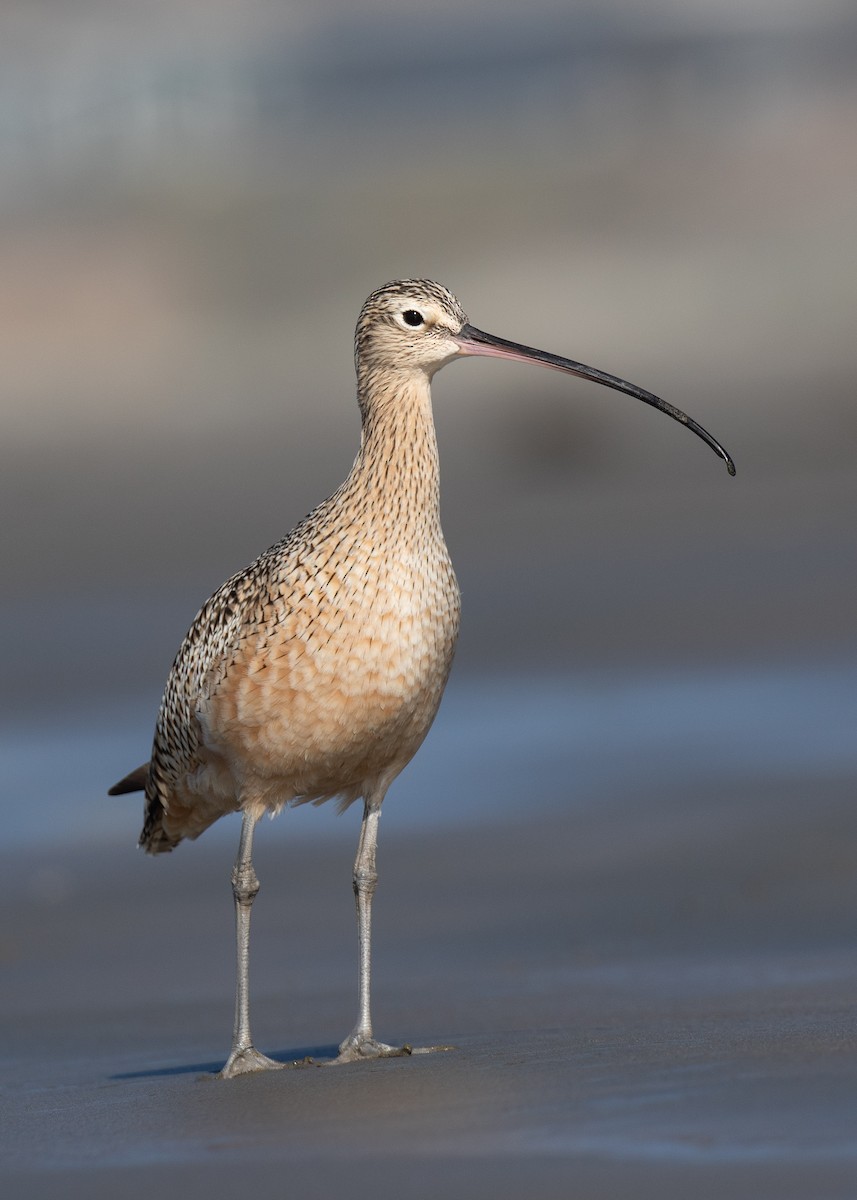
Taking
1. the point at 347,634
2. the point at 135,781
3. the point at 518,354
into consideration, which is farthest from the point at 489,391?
the point at 347,634

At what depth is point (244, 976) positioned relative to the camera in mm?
7191

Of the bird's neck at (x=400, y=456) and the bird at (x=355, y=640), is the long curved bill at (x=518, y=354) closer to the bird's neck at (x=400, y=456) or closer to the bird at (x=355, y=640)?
the bird at (x=355, y=640)

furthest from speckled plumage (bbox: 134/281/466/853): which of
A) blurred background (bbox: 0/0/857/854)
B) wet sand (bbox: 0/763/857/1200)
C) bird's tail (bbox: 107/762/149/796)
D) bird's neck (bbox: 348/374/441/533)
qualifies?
blurred background (bbox: 0/0/857/854)

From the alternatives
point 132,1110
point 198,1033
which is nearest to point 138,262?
point 198,1033

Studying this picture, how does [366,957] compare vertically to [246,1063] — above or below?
above

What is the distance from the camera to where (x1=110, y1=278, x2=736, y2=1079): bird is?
6805mm

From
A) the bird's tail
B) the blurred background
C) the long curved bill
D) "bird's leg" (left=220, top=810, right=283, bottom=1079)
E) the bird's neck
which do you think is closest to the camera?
"bird's leg" (left=220, top=810, right=283, bottom=1079)

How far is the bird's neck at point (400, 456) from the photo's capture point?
7027mm

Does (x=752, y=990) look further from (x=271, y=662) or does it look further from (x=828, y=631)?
(x=828, y=631)

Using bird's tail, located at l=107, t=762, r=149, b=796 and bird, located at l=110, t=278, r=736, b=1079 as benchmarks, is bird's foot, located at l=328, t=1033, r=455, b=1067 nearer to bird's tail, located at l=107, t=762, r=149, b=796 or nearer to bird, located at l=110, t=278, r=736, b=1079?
bird, located at l=110, t=278, r=736, b=1079

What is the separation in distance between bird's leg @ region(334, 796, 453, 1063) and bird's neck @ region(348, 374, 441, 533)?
99 centimetres

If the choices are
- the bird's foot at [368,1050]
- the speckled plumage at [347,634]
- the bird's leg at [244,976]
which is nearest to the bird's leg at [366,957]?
the bird's foot at [368,1050]

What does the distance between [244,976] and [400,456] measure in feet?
5.63

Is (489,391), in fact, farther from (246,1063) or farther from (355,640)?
(246,1063)
